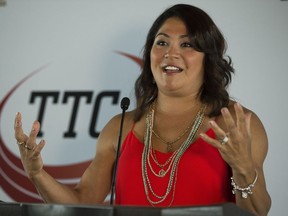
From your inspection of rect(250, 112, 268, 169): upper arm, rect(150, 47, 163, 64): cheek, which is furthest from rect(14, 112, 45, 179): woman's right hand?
rect(250, 112, 268, 169): upper arm

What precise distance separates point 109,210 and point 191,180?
33.5 inches

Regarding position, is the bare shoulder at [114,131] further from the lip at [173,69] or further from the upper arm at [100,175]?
the lip at [173,69]

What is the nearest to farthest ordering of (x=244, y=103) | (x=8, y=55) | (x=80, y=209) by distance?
(x=80, y=209) → (x=244, y=103) → (x=8, y=55)

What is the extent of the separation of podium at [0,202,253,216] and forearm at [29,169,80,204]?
692 millimetres

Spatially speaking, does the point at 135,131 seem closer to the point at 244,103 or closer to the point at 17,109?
the point at 244,103

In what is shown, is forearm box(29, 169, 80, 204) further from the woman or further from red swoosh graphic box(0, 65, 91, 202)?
red swoosh graphic box(0, 65, 91, 202)

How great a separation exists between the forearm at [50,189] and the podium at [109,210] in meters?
0.69

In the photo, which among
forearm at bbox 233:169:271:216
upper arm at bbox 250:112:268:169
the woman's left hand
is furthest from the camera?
upper arm at bbox 250:112:268:169

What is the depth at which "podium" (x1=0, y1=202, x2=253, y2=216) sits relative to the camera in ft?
4.38

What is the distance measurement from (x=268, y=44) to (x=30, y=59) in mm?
1369

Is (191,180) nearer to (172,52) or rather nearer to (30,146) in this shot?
(172,52)

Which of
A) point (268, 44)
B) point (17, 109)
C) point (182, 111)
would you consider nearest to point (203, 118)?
point (182, 111)

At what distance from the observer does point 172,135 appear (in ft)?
8.01

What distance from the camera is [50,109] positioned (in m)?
3.23
